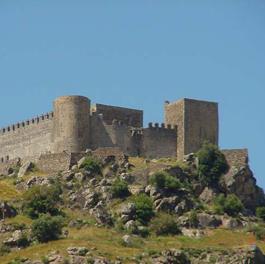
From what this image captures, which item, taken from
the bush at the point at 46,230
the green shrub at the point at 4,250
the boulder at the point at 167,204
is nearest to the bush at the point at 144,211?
the boulder at the point at 167,204

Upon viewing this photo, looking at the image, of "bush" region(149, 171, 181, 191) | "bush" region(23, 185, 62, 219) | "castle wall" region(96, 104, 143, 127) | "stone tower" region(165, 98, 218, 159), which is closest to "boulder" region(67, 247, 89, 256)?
"bush" region(23, 185, 62, 219)

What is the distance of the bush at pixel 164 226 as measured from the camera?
12238 cm

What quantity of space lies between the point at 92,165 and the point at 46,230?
1096 centimetres

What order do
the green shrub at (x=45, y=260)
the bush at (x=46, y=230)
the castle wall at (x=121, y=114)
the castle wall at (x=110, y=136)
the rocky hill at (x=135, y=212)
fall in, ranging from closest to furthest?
the green shrub at (x=45, y=260), the rocky hill at (x=135, y=212), the bush at (x=46, y=230), the castle wall at (x=110, y=136), the castle wall at (x=121, y=114)

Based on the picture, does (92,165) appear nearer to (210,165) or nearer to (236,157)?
(210,165)

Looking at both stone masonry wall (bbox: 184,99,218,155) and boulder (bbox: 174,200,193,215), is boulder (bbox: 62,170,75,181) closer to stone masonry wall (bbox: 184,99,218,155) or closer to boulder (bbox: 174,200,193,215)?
boulder (bbox: 174,200,193,215)

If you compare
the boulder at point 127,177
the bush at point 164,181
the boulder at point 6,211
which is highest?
the boulder at point 127,177

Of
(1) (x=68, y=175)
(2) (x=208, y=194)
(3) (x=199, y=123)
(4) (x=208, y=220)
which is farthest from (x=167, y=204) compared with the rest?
(3) (x=199, y=123)

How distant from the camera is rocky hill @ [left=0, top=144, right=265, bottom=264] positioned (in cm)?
11731

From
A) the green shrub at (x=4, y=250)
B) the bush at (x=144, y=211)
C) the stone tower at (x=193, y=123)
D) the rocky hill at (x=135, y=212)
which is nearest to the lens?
the rocky hill at (x=135, y=212)

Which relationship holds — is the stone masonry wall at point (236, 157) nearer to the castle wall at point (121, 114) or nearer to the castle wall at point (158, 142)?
the castle wall at point (158, 142)

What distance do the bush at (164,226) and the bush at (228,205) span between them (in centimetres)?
451

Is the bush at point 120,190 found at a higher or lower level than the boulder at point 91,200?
higher

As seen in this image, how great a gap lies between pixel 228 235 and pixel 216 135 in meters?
14.6
